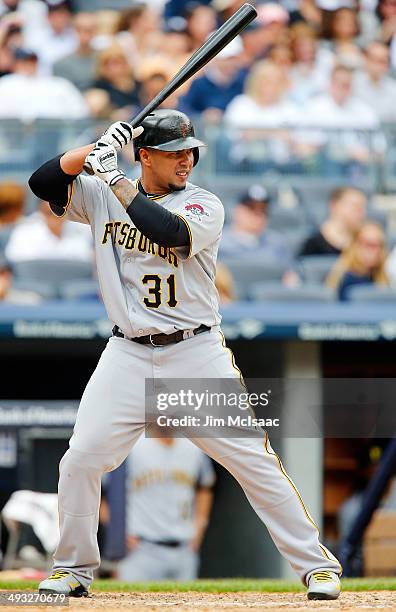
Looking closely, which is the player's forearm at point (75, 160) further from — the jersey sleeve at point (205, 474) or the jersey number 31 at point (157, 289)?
the jersey sleeve at point (205, 474)

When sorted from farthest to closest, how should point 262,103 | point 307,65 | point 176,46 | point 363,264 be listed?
1. point 307,65
2. point 176,46
3. point 262,103
4. point 363,264

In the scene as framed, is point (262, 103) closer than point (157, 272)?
No

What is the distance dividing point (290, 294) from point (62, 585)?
336 centimetres

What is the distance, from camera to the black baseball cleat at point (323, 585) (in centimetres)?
365

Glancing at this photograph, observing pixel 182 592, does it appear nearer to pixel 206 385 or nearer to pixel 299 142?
pixel 206 385

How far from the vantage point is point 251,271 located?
23.8 feet

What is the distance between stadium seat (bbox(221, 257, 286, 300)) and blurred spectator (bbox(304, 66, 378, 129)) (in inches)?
73.7

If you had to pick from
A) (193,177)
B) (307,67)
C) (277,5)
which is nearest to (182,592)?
(193,177)

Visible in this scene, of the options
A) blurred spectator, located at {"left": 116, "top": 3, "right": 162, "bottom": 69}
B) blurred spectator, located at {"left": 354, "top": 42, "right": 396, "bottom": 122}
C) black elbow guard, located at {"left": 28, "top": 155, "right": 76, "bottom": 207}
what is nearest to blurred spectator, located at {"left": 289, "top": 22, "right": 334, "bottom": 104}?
blurred spectator, located at {"left": 354, "top": 42, "right": 396, "bottom": 122}

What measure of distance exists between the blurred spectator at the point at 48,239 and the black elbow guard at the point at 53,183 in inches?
139

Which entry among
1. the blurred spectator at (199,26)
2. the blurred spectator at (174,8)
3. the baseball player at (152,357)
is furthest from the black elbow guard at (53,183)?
the blurred spectator at (174,8)

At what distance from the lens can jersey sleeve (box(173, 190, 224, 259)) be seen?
3.59 metres

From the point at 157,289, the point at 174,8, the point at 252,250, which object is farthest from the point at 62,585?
the point at 174,8

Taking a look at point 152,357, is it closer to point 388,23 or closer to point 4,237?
point 4,237
